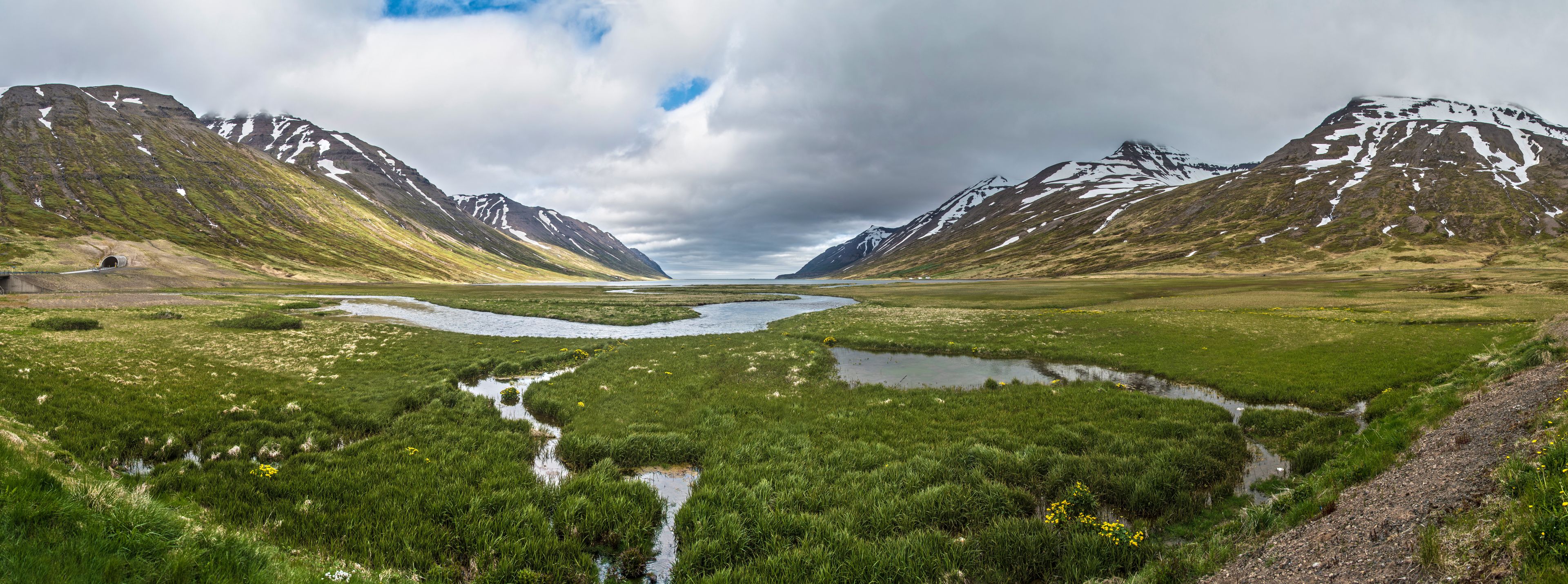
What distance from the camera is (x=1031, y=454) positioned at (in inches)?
567

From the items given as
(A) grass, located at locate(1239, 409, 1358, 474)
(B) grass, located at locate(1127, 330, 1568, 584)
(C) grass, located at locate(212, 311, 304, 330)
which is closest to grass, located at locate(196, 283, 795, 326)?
(C) grass, located at locate(212, 311, 304, 330)

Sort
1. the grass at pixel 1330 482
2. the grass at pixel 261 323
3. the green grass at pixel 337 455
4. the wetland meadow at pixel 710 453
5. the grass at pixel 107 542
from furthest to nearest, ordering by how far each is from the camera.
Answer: the grass at pixel 261 323
the green grass at pixel 337 455
the grass at pixel 1330 482
the wetland meadow at pixel 710 453
the grass at pixel 107 542

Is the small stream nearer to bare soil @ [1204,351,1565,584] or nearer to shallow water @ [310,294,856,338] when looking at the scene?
bare soil @ [1204,351,1565,584]

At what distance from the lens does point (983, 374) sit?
90.8ft

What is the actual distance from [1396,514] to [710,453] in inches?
547

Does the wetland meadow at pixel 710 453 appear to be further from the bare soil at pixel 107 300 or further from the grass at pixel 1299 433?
the bare soil at pixel 107 300

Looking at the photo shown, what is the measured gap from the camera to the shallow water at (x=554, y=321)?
152 feet

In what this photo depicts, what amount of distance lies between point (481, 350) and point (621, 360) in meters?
10.2

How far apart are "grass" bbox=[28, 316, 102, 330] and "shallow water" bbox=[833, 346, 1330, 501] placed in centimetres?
4792

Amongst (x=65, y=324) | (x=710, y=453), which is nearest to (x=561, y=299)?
(x=65, y=324)

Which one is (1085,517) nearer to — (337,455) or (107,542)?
(107,542)

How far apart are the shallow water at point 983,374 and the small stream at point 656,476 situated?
1355 cm

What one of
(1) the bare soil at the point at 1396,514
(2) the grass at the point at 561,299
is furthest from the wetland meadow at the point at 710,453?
(2) the grass at the point at 561,299

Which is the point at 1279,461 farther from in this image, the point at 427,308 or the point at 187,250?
the point at 187,250
